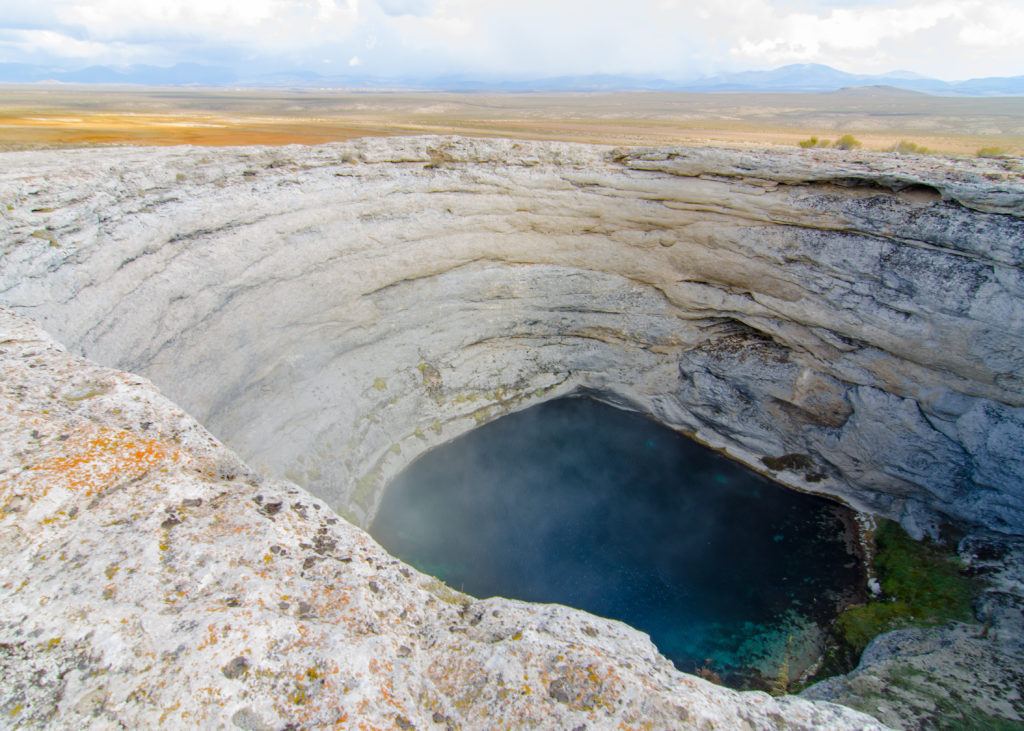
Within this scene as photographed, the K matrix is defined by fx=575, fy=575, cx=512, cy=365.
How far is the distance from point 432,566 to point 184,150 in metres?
12.5

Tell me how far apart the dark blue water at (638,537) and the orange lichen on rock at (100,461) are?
8850mm

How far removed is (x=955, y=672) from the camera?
10.3m

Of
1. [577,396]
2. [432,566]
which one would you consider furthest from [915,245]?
[432,566]

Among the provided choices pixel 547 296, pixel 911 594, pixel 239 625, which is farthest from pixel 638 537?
pixel 239 625

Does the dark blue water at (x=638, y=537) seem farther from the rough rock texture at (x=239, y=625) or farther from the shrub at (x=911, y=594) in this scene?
the rough rock texture at (x=239, y=625)

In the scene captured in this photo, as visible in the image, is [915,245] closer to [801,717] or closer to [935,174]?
[935,174]

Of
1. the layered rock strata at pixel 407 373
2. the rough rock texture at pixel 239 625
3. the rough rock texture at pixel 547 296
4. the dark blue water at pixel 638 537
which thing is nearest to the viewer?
the rough rock texture at pixel 239 625

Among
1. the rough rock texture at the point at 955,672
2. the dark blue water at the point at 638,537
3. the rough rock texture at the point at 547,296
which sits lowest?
the dark blue water at the point at 638,537

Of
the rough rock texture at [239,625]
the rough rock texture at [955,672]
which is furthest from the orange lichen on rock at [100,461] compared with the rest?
the rough rock texture at [955,672]

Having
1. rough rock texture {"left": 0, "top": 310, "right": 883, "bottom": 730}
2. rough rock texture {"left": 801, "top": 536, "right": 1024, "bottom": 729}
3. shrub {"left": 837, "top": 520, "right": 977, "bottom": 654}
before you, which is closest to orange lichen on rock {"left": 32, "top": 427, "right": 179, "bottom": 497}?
rough rock texture {"left": 0, "top": 310, "right": 883, "bottom": 730}

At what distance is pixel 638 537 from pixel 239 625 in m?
11.8

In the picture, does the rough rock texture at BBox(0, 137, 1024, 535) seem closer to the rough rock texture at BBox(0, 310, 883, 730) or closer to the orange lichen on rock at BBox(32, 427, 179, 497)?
the orange lichen on rock at BBox(32, 427, 179, 497)

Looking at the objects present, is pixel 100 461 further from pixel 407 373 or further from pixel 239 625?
pixel 407 373

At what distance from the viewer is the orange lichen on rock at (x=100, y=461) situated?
5.12 metres
